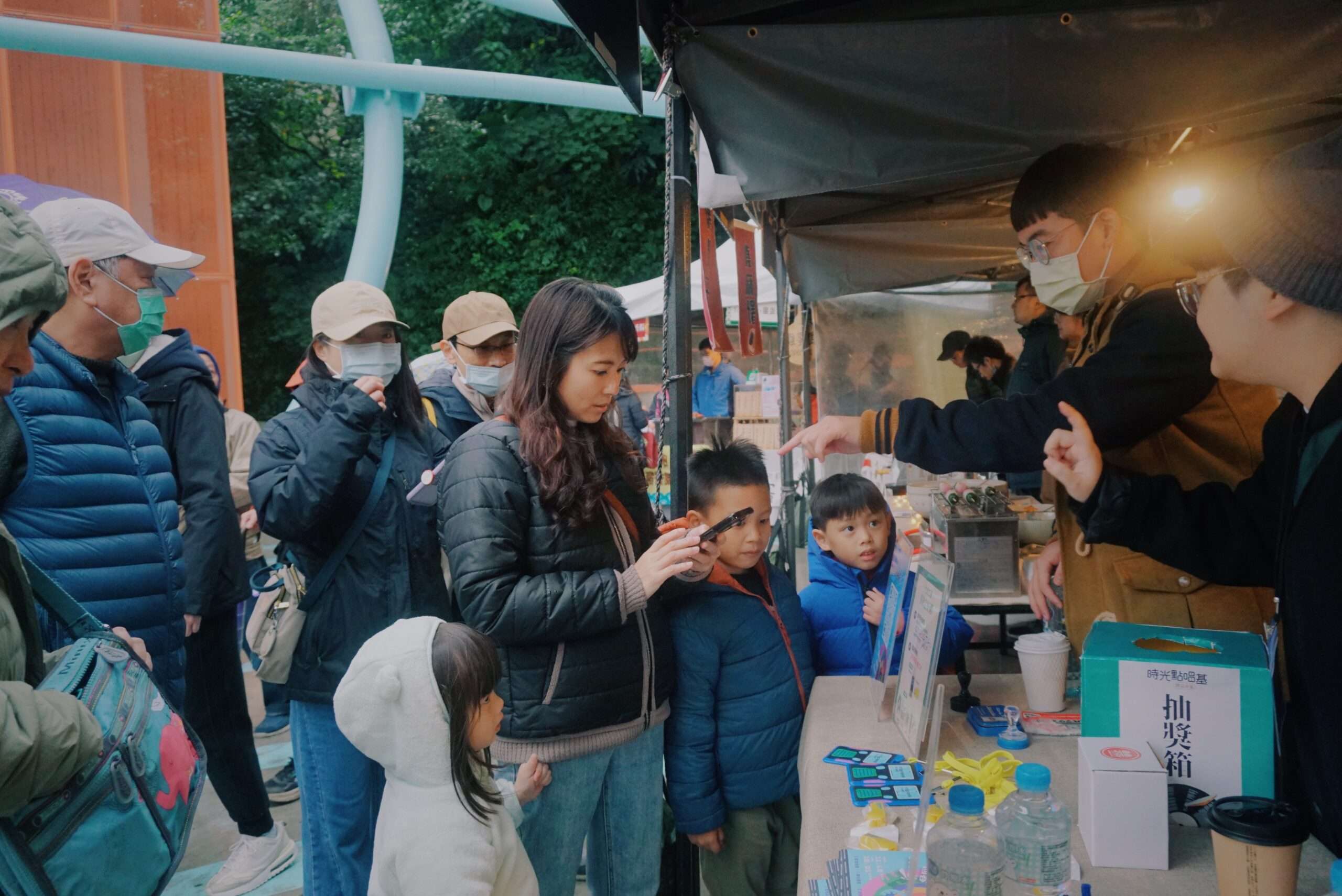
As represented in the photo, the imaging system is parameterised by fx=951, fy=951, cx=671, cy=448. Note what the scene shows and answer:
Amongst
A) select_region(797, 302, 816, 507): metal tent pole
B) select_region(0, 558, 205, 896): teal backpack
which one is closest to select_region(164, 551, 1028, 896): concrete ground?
select_region(0, 558, 205, 896): teal backpack

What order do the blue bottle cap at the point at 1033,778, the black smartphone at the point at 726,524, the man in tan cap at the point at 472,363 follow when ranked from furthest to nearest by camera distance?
the man in tan cap at the point at 472,363 < the black smartphone at the point at 726,524 < the blue bottle cap at the point at 1033,778

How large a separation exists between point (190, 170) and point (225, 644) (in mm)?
9397

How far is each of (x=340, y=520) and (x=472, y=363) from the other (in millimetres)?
1224

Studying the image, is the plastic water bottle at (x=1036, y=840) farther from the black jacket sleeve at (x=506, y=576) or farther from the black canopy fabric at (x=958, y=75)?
the black canopy fabric at (x=958, y=75)

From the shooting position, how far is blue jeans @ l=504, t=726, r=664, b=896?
236 centimetres

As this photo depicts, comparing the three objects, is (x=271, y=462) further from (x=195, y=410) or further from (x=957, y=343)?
(x=957, y=343)

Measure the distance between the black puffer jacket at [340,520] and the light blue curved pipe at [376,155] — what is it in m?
7.29

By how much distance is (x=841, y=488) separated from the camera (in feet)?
10.6

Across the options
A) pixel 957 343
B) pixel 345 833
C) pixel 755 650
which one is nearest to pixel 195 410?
pixel 345 833

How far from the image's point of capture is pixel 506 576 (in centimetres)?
222

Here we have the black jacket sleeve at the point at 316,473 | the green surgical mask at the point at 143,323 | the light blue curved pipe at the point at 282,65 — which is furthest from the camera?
the light blue curved pipe at the point at 282,65

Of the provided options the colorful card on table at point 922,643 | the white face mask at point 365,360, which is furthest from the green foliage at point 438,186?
the colorful card on table at point 922,643

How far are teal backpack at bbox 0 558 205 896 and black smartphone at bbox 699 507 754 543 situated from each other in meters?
1.19

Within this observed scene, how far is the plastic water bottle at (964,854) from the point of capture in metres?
1.36
